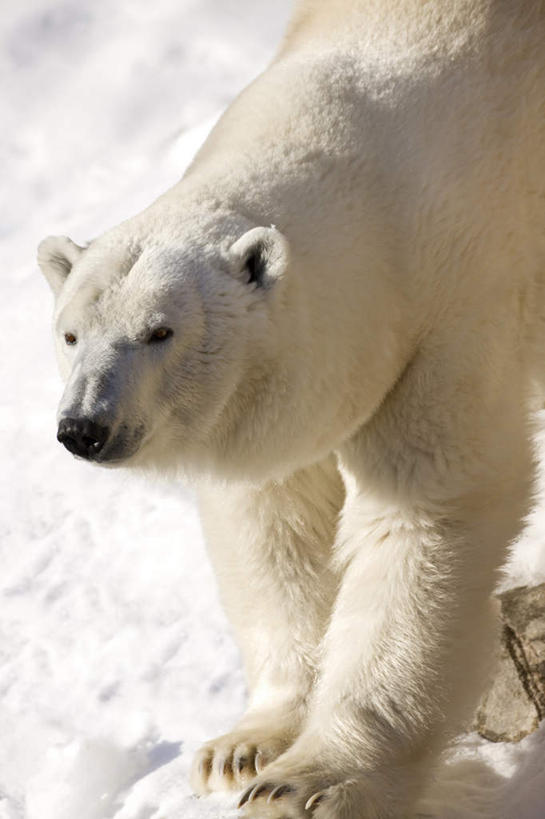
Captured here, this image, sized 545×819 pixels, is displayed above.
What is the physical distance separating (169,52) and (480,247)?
5.03 m

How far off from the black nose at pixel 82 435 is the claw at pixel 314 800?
94cm

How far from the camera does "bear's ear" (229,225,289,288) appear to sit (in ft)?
9.64

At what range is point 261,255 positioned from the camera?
2.96 m

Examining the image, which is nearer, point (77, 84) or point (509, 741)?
point (509, 741)

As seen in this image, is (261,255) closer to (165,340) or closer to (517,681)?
(165,340)

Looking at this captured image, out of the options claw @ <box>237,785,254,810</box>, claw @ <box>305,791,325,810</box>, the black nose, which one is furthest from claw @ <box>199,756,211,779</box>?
the black nose

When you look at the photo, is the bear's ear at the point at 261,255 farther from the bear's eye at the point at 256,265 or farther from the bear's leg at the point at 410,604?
the bear's leg at the point at 410,604

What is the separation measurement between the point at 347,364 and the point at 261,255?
0.41m

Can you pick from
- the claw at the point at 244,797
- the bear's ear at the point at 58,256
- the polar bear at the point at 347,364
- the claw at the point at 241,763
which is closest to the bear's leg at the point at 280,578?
the polar bear at the point at 347,364

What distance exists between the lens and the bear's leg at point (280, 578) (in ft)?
11.9

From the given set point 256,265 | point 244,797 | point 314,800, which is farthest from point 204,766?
point 256,265

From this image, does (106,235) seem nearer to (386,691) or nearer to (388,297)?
(388,297)

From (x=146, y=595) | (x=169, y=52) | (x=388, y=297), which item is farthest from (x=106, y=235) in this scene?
(x=169, y=52)

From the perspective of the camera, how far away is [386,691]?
317 cm
